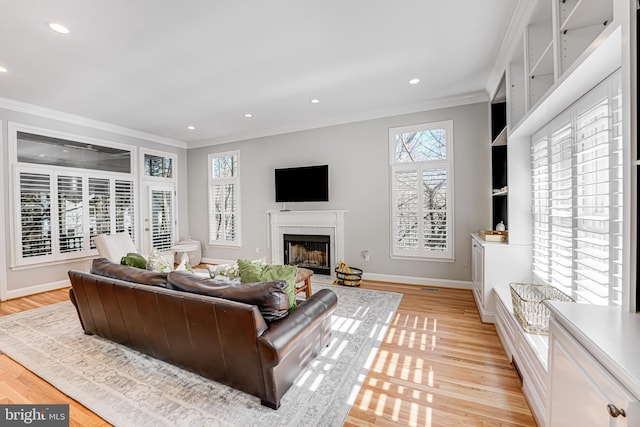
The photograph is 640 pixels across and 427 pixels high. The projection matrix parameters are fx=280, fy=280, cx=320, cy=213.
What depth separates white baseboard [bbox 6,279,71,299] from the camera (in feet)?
13.4

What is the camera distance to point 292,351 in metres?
1.90

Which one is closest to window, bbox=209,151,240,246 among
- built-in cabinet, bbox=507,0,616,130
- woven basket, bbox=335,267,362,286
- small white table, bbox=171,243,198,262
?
small white table, bbox=171,243,198,262

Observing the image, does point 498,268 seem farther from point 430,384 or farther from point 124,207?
point 124,207

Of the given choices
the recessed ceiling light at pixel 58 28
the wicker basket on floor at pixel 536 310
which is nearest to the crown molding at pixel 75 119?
the recessed ceiling light at pixel 58 28

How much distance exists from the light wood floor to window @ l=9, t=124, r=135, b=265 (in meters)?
2.54

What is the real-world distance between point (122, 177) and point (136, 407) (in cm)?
477

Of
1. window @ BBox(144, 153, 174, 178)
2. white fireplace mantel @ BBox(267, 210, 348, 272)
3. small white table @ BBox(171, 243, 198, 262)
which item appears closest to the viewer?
white fireplace mantel @ BBox(267, 210, 348, 272)

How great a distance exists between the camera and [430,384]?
2.05m

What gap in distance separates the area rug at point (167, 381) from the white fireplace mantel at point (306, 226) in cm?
199

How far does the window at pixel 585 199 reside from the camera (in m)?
1.55

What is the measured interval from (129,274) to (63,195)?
3441mm

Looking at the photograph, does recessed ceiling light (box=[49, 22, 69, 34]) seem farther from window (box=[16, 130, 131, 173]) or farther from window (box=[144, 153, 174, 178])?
window (box=[144, 153, 174, 178])

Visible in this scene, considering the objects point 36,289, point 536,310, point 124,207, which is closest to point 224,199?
point 124,207

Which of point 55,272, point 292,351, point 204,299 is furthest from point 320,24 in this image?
point 55,272
